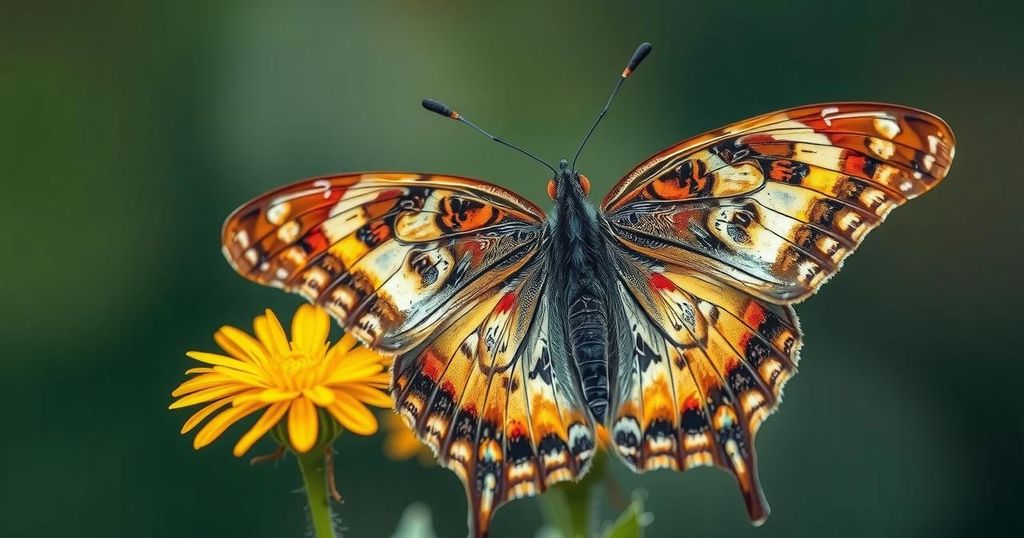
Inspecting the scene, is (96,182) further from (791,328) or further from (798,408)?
(791,328)

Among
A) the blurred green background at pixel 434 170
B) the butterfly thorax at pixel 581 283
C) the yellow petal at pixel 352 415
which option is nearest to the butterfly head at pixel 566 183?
the butterfly thorax at pixel 581 283

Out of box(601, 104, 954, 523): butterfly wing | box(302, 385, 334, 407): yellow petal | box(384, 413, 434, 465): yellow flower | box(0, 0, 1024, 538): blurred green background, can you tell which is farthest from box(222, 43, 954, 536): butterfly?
box(0, 0, 1024, 538): blurred green background

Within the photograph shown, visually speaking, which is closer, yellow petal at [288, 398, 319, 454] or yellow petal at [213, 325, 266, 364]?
yellow petal at [288, 398, 319, 454]

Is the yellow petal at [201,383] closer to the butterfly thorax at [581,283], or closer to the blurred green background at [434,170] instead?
the butterfly thorax at [581,283]

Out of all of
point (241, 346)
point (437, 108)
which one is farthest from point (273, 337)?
point (437, 108)

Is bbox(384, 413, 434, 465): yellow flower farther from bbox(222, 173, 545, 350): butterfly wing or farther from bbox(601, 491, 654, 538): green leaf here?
bbox(601, 491, 654, 538): green leaf

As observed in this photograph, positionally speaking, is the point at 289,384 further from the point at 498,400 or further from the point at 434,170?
the point at 434,170
